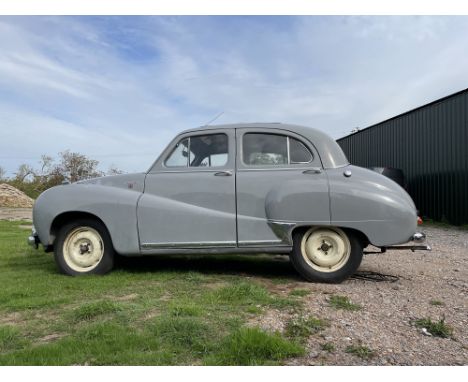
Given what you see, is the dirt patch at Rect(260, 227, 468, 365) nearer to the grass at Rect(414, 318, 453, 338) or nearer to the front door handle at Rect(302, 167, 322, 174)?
the grass at Rect(414, 318, 453, 338)

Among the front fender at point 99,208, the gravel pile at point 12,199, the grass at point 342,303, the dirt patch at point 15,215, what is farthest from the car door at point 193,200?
the gravel pile at point 12,199

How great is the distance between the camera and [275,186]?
5168 mm

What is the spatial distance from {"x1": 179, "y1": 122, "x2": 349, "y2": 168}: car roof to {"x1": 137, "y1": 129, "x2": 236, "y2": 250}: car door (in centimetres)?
21

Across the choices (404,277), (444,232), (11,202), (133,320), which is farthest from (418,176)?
(11,202)

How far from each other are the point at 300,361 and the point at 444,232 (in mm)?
10017

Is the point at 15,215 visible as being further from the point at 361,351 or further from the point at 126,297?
the point at 361,351

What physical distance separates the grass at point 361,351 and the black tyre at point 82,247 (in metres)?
3.44

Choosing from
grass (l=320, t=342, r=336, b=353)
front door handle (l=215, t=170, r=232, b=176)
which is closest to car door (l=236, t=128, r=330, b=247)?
front door handle (l=215, t=170, r=232, b=176)

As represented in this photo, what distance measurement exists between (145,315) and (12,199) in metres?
28.3

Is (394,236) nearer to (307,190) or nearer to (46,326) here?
(307,190)

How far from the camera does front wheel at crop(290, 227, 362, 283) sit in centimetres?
505

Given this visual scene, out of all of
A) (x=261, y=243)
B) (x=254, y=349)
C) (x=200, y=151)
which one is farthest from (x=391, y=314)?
(x=200, y=151)

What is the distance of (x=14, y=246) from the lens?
8.73 meters

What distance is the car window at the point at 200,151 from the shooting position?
548 cm
